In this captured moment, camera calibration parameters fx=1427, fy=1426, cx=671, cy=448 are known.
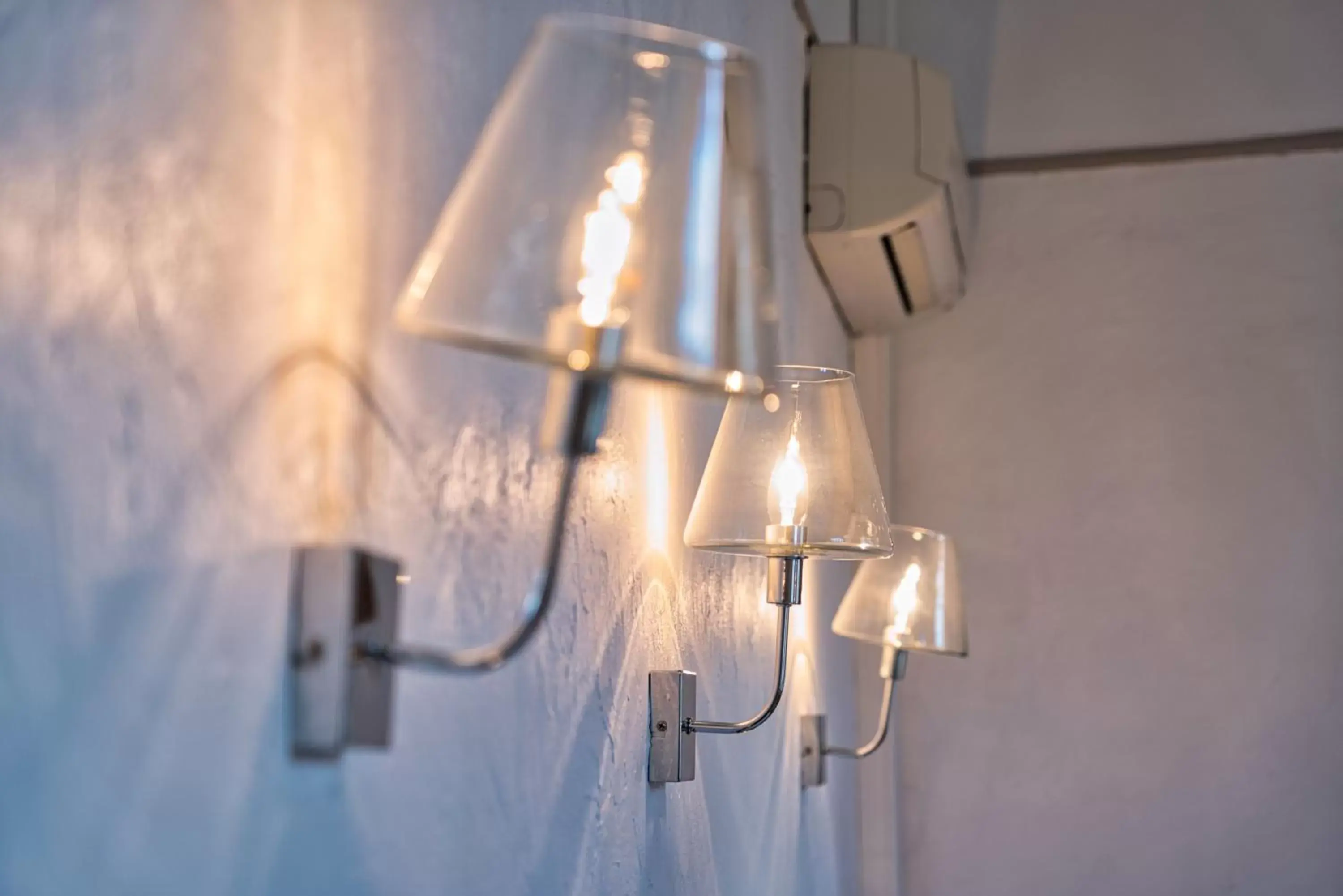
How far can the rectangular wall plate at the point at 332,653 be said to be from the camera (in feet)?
2.14

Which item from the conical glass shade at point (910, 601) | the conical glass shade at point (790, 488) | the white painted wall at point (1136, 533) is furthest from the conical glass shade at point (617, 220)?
the white painted wall at point (1136, 533)

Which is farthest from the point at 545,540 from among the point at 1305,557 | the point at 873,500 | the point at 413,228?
the point at 1305,557

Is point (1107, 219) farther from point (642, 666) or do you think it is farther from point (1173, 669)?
point (642, 666)

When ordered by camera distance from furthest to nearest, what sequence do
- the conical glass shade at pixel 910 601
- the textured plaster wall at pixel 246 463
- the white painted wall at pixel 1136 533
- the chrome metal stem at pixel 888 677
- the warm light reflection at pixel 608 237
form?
the white painted wall at pixel 1136 533, the chrome metal stem at pixel 888 677, the conical glass shade at pixel 910 601, the warm light reflection at pixel 608 237, the textured plaster wall at pixel 246 463

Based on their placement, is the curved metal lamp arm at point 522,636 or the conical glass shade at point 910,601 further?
the conical glass shade at point 910,601

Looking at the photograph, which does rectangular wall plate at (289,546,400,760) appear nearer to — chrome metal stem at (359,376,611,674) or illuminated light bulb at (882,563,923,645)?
chrome metal stem at (359,376,611,674)

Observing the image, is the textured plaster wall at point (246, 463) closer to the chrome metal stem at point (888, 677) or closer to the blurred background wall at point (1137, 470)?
the chrome metal stem at point (888, 677)

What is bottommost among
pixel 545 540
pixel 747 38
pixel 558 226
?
pixel 545 540

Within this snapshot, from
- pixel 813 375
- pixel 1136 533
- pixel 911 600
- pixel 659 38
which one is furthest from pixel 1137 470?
pixel 659 38

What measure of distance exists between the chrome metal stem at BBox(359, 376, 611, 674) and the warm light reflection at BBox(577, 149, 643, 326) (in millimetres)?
32

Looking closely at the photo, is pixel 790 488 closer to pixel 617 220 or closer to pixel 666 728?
pixel 666 728

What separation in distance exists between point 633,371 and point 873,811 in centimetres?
250

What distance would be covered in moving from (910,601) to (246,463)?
149cm

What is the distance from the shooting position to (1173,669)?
2893 mm
